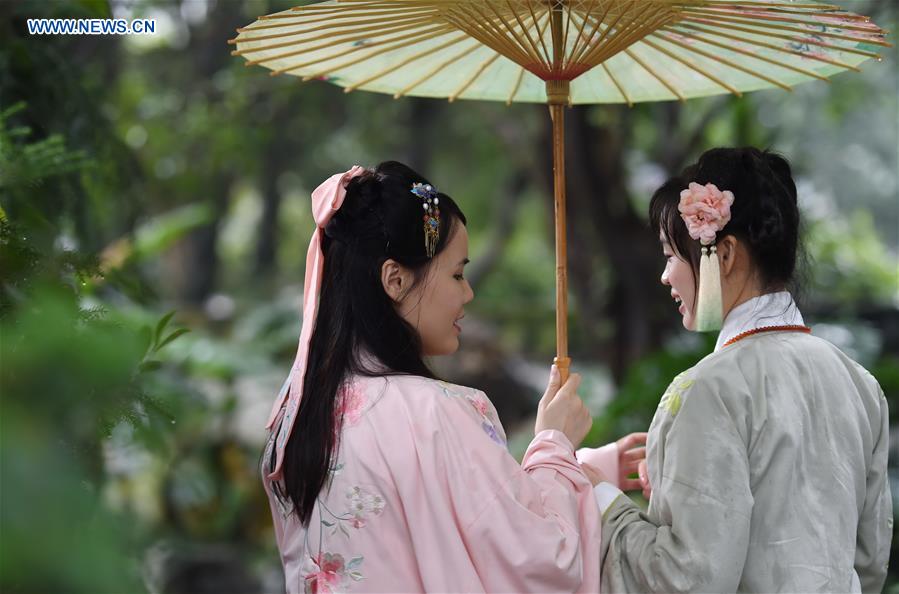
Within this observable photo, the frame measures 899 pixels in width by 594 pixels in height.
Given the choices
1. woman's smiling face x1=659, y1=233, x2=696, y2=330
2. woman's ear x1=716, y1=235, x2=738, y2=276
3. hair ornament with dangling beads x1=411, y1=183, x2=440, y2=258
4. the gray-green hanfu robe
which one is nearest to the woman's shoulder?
hair ornament with dangling beads x1=411, y1=183, x2=440, y2=258

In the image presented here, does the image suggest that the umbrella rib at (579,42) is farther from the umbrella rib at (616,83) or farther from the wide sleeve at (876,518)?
the wide sleeve at (876,518)

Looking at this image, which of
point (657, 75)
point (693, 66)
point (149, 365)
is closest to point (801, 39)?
point (693, 66)

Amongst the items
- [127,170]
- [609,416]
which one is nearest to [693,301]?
[127,170]

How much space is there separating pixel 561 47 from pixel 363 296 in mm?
871

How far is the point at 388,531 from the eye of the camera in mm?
2119

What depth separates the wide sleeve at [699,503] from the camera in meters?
2.10

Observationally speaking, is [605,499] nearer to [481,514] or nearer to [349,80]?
[481,514]

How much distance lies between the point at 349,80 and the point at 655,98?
923 millimetres

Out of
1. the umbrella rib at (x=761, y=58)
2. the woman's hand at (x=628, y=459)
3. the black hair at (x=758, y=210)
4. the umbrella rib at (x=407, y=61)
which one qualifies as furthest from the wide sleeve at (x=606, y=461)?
the umbrella rib at (x=407, y=61)

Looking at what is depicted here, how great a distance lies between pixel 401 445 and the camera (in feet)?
6.97

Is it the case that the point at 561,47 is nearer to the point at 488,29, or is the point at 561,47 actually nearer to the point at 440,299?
the point at 488,29

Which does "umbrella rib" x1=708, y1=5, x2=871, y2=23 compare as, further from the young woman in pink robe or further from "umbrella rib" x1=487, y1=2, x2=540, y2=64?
the young woman in pink robe

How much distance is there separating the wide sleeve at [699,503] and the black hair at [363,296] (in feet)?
1.99
